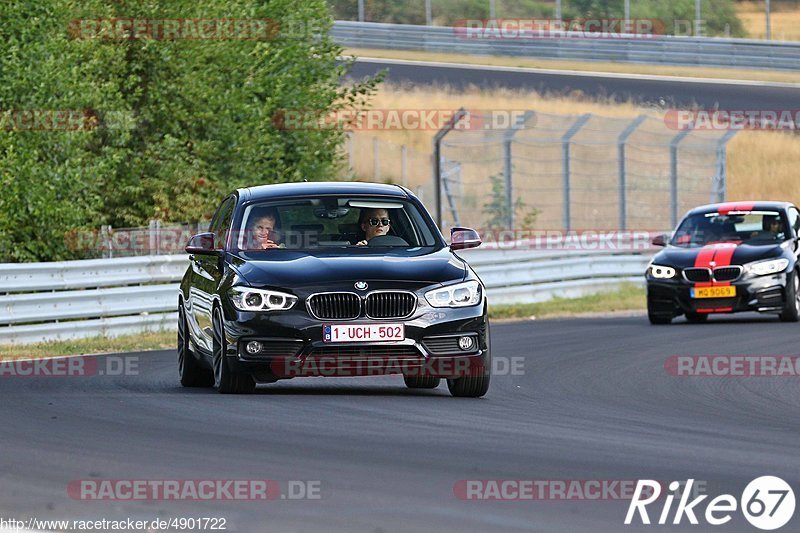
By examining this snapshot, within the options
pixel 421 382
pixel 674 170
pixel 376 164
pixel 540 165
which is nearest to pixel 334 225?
pixel 421 382

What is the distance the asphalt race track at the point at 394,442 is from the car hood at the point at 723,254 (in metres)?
6.27

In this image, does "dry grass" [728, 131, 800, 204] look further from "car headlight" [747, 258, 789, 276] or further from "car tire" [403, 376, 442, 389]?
"car tire" [403, 376, 442, 389]

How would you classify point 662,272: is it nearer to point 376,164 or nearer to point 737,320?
point 737,320

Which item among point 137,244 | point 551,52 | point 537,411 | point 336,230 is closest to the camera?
point 537,411

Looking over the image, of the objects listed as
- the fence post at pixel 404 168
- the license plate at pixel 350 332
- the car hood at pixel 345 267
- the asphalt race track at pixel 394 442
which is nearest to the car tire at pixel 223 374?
the asphalt race track at pixel 394 442

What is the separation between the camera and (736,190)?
4322 centimetres

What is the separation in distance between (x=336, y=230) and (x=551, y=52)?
39.6 meters

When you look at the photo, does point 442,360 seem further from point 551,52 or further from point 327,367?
point 551,52

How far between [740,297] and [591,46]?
102 feet

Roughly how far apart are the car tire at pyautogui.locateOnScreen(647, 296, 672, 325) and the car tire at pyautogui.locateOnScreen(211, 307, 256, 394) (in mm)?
10002

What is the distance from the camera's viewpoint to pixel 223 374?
1162 centimetres

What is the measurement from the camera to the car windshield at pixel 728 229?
21.2 meters

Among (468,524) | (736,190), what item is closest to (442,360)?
(468,524)

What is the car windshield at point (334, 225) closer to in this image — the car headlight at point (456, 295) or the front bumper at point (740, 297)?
the car headlight at point (456, 295)
